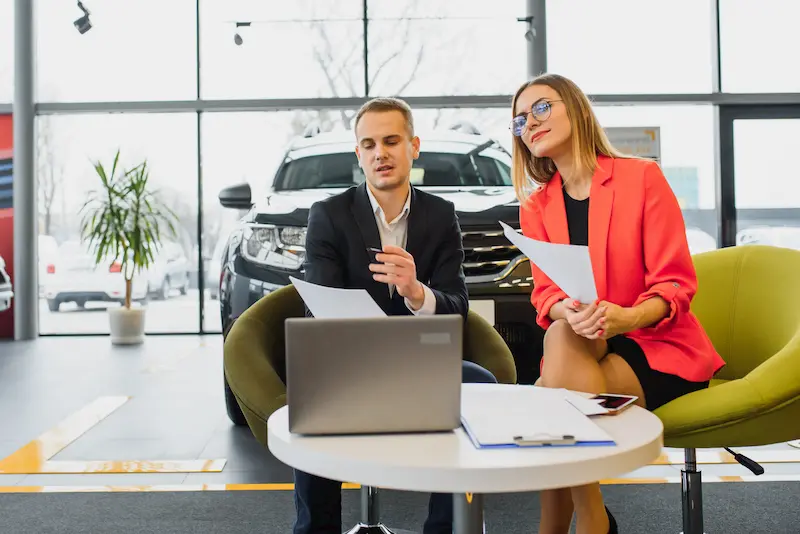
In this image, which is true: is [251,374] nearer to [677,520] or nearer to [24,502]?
[24,502]

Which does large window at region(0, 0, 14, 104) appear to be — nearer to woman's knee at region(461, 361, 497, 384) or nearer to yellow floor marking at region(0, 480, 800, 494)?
yellow floor marking at region(0, 480, 800, 494)

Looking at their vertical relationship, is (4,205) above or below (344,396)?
above

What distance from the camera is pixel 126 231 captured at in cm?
665

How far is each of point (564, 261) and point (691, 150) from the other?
6.71 meters

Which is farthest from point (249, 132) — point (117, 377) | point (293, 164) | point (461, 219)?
point (461, 219)

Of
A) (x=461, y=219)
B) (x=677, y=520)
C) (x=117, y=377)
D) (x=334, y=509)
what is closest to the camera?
(x=334, y=509)

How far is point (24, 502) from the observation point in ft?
7.94

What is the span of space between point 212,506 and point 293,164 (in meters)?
1.75

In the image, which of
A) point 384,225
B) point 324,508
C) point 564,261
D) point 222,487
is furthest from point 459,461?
point 222,487

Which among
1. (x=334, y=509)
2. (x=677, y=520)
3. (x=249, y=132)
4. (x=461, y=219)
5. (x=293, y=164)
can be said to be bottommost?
(x=677, y=520)

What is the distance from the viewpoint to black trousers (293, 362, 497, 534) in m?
1.72

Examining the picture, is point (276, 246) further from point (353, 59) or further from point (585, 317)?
point (353, 59)

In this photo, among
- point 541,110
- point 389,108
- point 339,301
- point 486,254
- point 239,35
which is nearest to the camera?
point 339,301

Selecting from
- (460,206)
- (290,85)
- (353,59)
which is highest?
(353,59)
